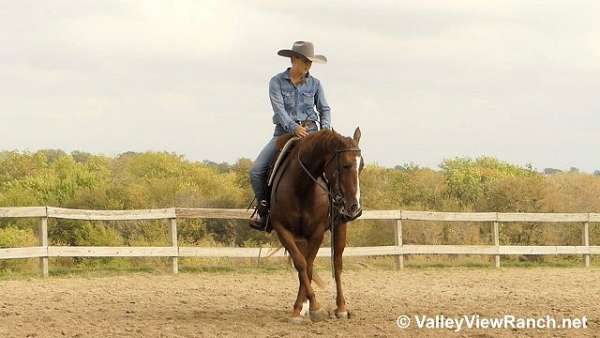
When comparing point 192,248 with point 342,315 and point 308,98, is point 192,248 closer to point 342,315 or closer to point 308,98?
point 308,98

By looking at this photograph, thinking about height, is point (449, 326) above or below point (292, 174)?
below

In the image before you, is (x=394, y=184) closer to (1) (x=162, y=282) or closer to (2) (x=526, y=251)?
(2) (x=526, y=251)

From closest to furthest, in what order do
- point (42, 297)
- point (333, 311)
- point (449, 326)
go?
point (449, 326), point (333, 311), point (42, 297)

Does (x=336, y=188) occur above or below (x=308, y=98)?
below

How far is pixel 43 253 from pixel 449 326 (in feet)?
29.4

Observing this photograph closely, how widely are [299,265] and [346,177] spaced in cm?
117

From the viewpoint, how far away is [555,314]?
959 centimetres

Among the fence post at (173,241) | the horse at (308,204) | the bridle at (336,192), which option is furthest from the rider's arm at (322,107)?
the fence post at (173,241)

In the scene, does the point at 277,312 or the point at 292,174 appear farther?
the point at 277,312

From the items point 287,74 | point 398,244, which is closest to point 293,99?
point 287,74

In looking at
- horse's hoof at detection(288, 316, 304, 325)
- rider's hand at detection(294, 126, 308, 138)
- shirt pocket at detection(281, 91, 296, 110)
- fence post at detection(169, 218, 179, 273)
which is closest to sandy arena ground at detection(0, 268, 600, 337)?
horse's hoof at detection(288, 316, 304, 325)

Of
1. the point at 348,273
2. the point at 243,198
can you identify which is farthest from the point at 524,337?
the point at 243,198

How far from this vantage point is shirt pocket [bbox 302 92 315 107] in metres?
10.4

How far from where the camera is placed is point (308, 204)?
970cm
